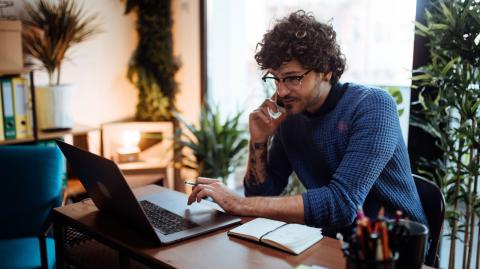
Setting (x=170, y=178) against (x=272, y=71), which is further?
(x=170, y=178)

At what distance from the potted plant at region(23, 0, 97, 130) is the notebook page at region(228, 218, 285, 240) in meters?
2.06

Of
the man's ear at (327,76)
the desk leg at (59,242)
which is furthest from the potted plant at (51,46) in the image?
the man's ear at (327,76)

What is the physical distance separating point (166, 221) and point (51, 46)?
2.13m

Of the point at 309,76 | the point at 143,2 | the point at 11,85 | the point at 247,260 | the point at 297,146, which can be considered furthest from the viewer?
the point at 143,2

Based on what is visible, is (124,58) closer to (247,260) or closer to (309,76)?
(309,76)

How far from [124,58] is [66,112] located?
89 centimetres

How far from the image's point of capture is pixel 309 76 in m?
1.57

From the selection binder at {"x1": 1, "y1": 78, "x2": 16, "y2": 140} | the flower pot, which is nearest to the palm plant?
the flower pot

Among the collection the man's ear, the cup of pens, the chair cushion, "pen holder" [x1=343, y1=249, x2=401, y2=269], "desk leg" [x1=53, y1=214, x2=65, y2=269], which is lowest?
the chair cushion

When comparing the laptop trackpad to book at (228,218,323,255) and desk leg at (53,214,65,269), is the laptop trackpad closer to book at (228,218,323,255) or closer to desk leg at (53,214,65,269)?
book at (228,218,323,255)

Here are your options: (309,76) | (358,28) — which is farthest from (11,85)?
(358,28)

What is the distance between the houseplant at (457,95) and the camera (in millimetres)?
1823

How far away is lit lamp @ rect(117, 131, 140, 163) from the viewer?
3.43m

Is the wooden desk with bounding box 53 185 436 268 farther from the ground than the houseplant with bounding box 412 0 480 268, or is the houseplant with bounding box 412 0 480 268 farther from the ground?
the houseplant with bounding box 412 0 480 268
